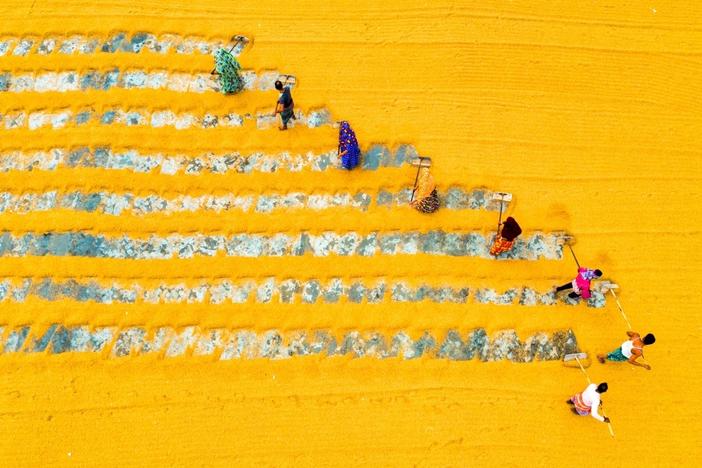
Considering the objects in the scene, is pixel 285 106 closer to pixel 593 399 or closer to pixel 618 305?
pixel 618 305

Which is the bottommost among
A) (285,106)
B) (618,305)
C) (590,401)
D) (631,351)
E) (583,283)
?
(590,401)

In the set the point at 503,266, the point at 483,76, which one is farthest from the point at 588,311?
the point at 483,76

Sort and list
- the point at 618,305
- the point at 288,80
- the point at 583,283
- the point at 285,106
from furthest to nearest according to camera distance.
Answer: the point at 288,80 < the point at 285,106 < the point at 618,305 < the point at 583,283

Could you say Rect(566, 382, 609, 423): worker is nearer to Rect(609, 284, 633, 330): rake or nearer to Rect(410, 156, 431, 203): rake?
Rect(609, 284, 633, 330): rake

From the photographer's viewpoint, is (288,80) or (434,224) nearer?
(434,224)

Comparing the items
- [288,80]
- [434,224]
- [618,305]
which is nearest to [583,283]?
[618,305]
